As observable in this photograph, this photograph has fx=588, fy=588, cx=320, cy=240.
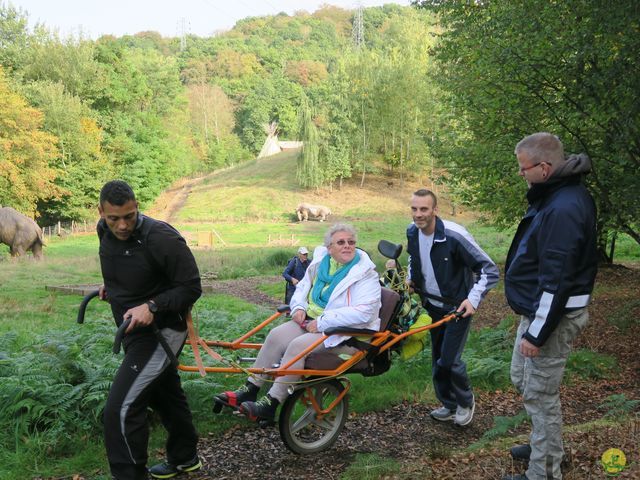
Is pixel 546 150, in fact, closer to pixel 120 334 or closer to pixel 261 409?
pixel 261 409

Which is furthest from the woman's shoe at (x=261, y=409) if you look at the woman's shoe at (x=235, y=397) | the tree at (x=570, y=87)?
the tree at (x=570, y=87)

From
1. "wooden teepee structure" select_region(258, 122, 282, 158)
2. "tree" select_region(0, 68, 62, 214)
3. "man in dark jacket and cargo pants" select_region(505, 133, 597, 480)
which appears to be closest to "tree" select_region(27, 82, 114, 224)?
"tree" select_region(0, 68, 62, 214)

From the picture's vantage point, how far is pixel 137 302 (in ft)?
13.9

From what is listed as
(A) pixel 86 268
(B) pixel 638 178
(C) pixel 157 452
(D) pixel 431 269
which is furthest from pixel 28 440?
(A) pixel 86 268

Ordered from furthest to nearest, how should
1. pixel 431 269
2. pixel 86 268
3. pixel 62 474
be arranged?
pixel 86 268, pixel 431 269, pixel 62 474

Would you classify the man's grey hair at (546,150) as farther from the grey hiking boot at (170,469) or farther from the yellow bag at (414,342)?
the grey hiking boot at (170,469)

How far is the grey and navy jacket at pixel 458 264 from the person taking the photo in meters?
5.55

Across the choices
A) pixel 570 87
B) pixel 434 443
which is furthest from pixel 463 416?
pixel 570 87

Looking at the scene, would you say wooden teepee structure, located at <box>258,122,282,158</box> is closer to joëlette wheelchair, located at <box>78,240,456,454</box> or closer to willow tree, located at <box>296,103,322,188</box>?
willow tree, located at <box>296,103,322,188</box>

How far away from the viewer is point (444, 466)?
4281 mm

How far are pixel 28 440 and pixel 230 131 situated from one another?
104m

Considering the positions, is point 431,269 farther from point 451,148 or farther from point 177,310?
point 451,148

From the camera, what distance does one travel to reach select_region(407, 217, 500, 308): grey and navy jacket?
18.2ft

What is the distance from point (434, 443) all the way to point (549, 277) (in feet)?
7.79
